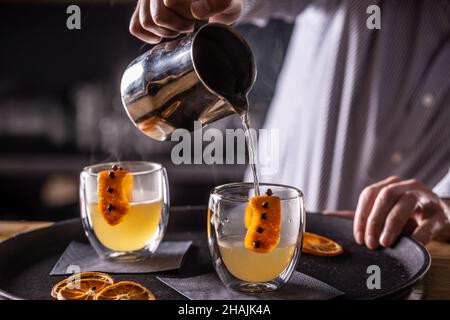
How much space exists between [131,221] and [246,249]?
0.26 metres

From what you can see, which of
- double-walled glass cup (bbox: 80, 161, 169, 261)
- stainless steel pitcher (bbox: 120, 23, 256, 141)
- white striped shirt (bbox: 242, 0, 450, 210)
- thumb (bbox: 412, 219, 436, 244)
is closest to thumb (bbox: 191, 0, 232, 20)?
stainless steel pitcher (bbox: 120, 23, 256, 141)

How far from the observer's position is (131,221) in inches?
40.9

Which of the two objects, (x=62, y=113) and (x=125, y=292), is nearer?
(x=125, y=292)

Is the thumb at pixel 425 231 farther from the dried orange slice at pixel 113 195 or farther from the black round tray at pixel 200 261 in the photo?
the dried orange slice at pixel 113 195

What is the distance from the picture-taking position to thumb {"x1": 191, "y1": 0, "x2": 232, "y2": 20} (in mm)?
962

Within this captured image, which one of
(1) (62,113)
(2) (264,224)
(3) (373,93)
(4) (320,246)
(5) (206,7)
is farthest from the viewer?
(1) (62,113)

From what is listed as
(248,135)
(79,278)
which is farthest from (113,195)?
(248,135)

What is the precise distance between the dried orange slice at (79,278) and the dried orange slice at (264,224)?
24cm

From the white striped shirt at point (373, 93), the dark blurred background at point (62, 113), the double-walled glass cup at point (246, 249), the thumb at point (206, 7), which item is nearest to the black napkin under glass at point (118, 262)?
the double-walled glass cup at point (246, 249)

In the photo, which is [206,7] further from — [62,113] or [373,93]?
[62,113]

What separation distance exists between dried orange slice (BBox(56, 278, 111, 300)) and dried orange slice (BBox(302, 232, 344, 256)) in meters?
0.38

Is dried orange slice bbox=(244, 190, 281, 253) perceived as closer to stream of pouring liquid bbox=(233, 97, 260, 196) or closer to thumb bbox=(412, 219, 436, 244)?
stream of pouring liquid bbox=(233, 97, 260, 196)
